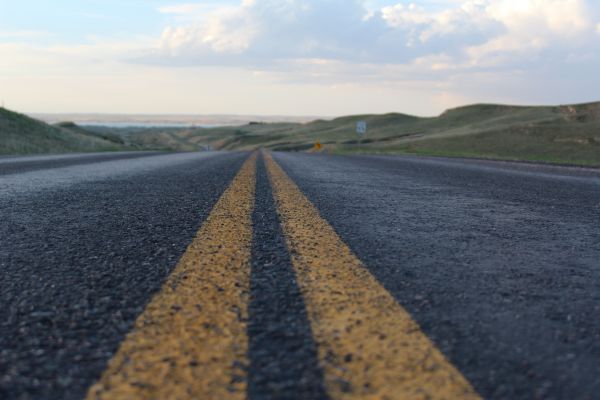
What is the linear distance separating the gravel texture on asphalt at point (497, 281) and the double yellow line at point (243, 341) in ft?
0.30

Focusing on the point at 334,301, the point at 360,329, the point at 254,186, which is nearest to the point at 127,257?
the point at 334,301

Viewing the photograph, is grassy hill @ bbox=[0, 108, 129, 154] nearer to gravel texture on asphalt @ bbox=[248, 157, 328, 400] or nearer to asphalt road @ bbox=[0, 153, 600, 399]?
asphalt road @ bbox=[0, 153, 600, 399]

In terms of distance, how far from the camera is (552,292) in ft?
6.98

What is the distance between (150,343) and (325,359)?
467mm

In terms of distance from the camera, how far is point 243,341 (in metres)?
1.47

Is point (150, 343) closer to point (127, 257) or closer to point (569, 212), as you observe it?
point (127, 257)

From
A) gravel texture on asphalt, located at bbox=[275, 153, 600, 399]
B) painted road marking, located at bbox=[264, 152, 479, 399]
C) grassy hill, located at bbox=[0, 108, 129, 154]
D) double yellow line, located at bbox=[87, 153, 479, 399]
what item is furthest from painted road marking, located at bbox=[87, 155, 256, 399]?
grassy hill, located at bbox=[0, 108, 129, 154]

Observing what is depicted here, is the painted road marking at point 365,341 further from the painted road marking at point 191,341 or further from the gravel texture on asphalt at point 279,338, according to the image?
the painted road marking at point 191,341

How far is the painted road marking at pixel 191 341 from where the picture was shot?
1.20 m

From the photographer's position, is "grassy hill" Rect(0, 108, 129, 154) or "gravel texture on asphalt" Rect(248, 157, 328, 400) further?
"grassy hill" Rect(0, 108, 129, 154)

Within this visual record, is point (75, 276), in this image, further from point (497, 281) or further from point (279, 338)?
point (497, 281)

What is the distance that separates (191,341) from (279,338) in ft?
0.77

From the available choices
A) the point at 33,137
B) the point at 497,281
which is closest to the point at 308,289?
the point at 497,281

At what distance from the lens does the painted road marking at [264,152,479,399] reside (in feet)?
4.01
